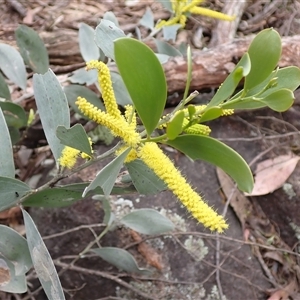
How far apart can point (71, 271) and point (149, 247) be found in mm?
267

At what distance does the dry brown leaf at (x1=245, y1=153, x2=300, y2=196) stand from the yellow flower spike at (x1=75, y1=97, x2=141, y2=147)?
0.98m

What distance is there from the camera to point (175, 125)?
0.56 metres

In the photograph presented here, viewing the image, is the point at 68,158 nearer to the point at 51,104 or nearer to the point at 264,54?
the point at 51,104

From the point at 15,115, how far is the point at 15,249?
0.57m

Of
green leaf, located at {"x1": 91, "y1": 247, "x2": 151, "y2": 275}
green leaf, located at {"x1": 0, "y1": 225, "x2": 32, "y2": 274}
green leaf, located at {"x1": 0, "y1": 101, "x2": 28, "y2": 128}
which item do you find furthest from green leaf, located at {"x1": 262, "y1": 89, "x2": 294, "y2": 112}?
green leaf, located at {"x1": 0, "y1": 101, "x2": 28, "y2": 128}

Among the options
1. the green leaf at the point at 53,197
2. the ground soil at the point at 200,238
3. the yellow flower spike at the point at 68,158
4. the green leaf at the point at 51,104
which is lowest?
the ground soil at the point at 200,238

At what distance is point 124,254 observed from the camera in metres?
1.20

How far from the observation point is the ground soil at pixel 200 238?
53.7 inches

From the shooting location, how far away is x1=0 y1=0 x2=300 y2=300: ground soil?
4.47 ft

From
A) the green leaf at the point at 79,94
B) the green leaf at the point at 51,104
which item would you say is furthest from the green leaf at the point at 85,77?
the green leaf at the point at 51,104

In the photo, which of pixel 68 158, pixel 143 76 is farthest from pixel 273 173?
pixel 143 76

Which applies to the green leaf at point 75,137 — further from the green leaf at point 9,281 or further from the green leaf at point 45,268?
the green leaf at point 9,281

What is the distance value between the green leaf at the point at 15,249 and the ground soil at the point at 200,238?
36cm

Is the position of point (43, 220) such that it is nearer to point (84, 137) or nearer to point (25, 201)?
point (25, 201)
